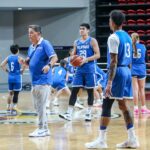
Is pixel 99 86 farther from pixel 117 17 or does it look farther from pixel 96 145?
pixel 117 17

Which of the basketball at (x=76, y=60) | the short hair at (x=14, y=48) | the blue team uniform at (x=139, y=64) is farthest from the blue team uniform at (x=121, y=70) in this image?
the short hair at (x=14, y=48)

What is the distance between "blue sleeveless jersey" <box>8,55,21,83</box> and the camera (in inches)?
448

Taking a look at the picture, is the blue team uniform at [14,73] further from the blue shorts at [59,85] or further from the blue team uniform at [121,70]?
the blue team uniform at [121,70]

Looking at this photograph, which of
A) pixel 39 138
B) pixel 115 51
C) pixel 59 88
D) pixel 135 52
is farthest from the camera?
pixel 59 88

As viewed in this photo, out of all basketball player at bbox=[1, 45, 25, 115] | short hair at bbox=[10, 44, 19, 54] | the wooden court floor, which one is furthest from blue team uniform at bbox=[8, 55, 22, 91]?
the wooden court floor

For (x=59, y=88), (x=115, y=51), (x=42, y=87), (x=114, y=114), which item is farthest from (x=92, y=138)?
(x=59, y=88)

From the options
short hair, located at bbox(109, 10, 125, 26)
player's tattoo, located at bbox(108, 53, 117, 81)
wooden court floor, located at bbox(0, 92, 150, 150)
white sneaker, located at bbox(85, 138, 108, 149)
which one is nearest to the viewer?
player's tattoo, located at bbox(108, 53, 117, 81)

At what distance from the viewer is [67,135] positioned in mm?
7949

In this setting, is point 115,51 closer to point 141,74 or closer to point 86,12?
point 141,74

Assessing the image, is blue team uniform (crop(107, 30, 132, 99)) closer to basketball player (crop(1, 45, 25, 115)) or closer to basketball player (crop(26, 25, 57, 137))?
basketball player (crop(26, 25, 57, 137))

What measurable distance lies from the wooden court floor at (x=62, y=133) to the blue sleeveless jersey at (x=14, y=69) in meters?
0.97

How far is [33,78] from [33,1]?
44.4ft

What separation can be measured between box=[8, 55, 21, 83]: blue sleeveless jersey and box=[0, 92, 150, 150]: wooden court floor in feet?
3.19

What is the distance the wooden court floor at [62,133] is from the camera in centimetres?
698
